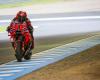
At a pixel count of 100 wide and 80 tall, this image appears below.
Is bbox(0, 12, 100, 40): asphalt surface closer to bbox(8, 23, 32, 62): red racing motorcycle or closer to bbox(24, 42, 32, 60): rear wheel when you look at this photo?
bbox(24, 42, 32, 60): rear wheel

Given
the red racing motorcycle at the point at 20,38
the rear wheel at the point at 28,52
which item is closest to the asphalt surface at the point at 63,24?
the rear wheel at the point at 28,52

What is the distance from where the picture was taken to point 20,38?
15.9m

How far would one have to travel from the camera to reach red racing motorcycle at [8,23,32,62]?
51.9ft

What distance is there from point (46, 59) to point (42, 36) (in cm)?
1087

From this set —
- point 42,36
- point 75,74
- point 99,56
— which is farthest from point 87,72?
point 42,36

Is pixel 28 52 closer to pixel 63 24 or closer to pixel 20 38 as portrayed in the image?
pixel 20 38

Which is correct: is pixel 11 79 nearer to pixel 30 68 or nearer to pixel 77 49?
pixel 30 68

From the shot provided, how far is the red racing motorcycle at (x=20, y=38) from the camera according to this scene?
1582 cm

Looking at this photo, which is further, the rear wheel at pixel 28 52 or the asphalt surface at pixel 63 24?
the asphalt surface at pixel 63 24

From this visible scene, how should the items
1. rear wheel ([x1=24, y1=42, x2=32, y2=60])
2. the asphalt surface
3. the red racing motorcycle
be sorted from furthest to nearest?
the asphalt surface
rear wheel ([x1=24, y1=42, x2=32, y2=60])
the red racing motorcycle

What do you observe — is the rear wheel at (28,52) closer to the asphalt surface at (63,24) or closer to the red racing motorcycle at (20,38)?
the red racing motorcycle at (20,38)

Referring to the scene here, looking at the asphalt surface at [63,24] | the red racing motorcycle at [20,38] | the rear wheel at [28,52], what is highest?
the red racing motorcycle at [20,38]

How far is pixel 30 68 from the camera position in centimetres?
1473

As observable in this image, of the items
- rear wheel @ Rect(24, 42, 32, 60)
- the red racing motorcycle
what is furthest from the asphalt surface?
the red racing motorcycle
